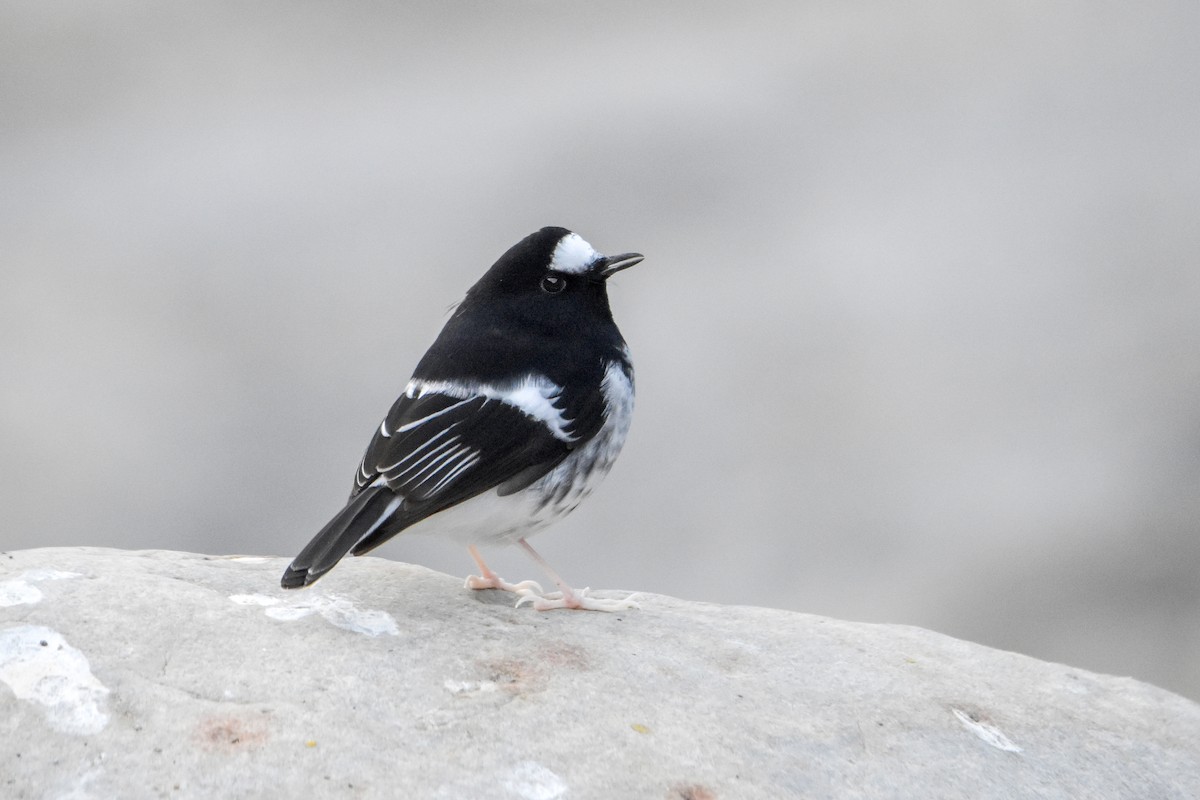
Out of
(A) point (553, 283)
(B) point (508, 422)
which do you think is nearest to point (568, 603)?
(B) point (508, 422)

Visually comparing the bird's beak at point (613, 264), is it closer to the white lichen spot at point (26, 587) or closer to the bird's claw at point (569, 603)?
the bird's claw at point (569, 603)

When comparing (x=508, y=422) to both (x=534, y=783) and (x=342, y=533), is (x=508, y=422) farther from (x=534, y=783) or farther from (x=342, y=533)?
(x=534, y=783)

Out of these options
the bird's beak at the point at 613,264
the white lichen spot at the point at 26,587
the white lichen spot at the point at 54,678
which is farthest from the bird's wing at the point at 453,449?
the white lichen spot at the point at 54,678

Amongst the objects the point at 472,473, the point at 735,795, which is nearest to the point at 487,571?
the point at 472,473

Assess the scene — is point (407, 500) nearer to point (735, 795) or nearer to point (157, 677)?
point (157, 677)

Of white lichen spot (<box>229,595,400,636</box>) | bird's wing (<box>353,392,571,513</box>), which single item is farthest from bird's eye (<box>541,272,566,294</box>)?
white lichen spot (<box>229,595,400,636</box>)

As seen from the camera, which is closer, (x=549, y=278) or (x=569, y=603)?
(x=569, y=603)

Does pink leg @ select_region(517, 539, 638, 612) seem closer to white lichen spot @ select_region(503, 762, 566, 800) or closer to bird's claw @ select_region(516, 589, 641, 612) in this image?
bird's claw @ select_region(516, 589, 641, 612)
